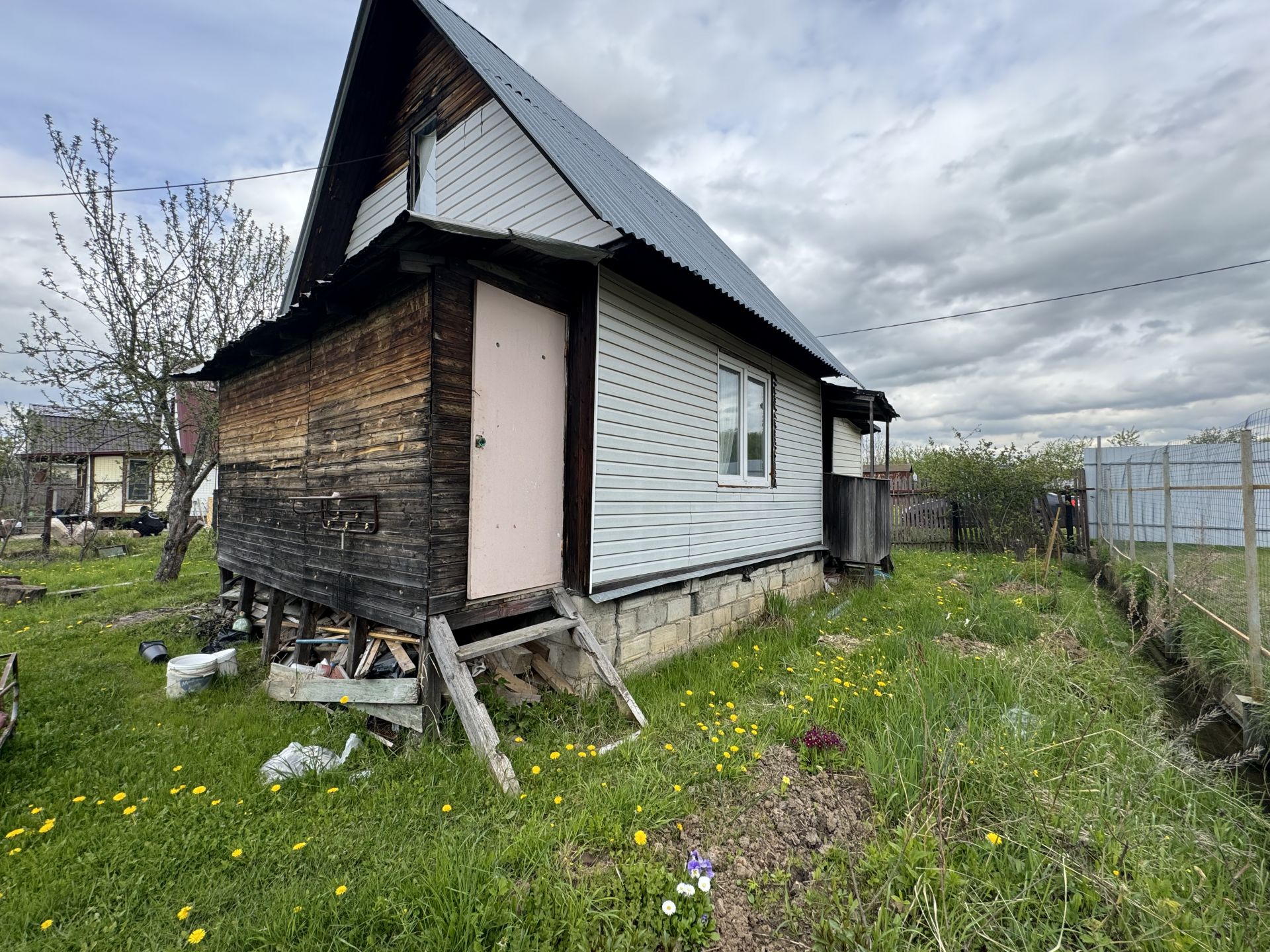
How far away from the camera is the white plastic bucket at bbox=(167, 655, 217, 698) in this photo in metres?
4.39

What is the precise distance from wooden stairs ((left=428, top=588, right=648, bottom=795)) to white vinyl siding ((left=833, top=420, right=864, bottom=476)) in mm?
6738

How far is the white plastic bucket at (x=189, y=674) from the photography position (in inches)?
173

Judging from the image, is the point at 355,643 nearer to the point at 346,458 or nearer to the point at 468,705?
the point at 346,458

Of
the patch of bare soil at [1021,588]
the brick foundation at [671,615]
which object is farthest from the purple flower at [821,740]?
the patch of bare soil at [1021,588]

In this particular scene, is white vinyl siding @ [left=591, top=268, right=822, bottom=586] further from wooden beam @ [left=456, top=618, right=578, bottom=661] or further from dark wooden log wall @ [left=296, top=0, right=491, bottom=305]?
dark wooden log wall @ [left=296, top=0, right=491, bottom=305]

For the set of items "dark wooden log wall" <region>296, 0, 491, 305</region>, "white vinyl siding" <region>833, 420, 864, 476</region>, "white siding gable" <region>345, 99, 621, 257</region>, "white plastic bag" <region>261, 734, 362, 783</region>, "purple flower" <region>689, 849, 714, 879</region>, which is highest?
"dark wooden log wall" <region>296, 0, 491, 305</region>

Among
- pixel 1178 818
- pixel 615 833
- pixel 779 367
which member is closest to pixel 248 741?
pixel 615 833

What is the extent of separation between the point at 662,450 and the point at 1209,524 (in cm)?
606

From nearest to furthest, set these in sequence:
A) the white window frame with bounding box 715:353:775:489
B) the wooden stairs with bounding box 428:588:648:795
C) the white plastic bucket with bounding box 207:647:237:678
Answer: the wooden stairs with bounding box 428:588:648:795 → the white plastic bucket with bounding box 207:647:237:678 → the white window frame with bounding box 715:353:775:489

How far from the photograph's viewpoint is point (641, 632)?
481 cm

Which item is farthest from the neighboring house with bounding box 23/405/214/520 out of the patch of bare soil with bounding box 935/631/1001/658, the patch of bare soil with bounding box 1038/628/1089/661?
the patch of bare soil with bounding box 1038/628/1089/661

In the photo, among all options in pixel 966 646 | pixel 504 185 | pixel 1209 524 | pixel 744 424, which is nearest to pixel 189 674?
pixel 504 185

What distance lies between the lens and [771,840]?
2357mm

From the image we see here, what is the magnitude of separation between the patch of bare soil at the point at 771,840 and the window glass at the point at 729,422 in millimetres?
3711
